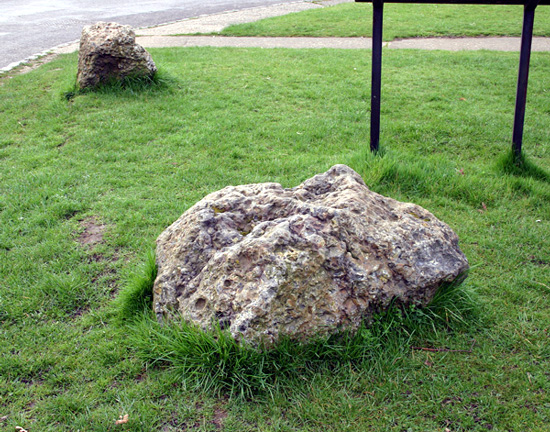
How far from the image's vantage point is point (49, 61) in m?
10.1

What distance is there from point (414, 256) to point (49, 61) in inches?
374

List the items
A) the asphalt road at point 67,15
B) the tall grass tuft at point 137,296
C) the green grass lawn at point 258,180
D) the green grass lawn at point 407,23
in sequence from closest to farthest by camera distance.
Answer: the green grass lawn at point 258,180
the tall grass tuft at point 137,296
the green grass lawn at point 407,23
the asphalt road at point 67,15

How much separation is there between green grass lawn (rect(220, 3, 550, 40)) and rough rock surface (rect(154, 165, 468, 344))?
8993mm

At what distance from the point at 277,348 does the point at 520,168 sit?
3669mm

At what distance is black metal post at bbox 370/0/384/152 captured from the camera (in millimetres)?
4840

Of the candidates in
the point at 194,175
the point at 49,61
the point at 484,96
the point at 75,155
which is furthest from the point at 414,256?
the point at 49,61

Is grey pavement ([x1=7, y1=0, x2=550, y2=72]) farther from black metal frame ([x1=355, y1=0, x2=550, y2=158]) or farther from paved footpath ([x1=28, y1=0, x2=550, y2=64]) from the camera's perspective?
black metal frame ([x1=355, y1=0, x2=550, y2=158])

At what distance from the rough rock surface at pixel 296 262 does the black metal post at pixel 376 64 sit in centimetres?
197

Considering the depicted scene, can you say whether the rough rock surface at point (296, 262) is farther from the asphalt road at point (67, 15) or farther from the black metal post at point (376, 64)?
the asphalt road at point (67, 15)

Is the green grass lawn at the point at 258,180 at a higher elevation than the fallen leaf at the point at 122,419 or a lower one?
higher

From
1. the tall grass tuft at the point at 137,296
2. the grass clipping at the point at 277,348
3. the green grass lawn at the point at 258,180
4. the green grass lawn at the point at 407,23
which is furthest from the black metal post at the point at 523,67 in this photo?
the green grass lawn at the point at 407,23

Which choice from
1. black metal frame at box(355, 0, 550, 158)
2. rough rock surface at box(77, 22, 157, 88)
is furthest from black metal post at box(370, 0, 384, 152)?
rough rock surface at box(77, 22, 157, 88)

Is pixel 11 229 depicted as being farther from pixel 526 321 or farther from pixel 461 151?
pixel 461 151

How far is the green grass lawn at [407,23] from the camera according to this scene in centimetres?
1140
